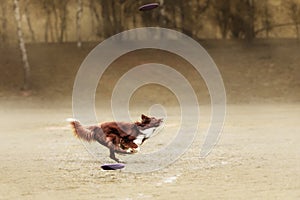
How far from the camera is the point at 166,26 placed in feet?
123

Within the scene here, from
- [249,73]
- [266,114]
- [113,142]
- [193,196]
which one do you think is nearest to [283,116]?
[266,114]

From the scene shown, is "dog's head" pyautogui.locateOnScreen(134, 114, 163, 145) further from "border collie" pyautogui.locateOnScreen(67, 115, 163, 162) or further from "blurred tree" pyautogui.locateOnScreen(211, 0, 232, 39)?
"blurred tree" pyautogui.locateOnScreen(211, 0, 232, 39)

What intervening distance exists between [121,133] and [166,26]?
26.0m

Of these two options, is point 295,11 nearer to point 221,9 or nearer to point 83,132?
point 221,9

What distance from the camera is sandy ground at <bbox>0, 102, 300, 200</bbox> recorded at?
1011 centimetres

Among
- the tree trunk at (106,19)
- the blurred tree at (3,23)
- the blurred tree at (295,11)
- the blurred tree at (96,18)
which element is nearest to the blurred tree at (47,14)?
the blurred tree at (96,18)

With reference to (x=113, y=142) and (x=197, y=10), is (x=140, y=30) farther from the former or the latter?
(x=113, y=142)

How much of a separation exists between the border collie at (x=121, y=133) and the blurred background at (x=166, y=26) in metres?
20.2

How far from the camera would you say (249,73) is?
34.3 metres

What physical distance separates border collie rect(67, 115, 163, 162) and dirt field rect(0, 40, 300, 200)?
480 mm

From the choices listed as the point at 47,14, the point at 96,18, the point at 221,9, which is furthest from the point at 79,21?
the point at 221,9

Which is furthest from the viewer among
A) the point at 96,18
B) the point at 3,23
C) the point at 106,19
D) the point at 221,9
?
the point at 221,9

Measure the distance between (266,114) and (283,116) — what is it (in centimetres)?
111

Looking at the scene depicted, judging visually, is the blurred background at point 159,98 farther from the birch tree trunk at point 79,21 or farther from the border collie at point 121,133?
the border collie at point 121,133
